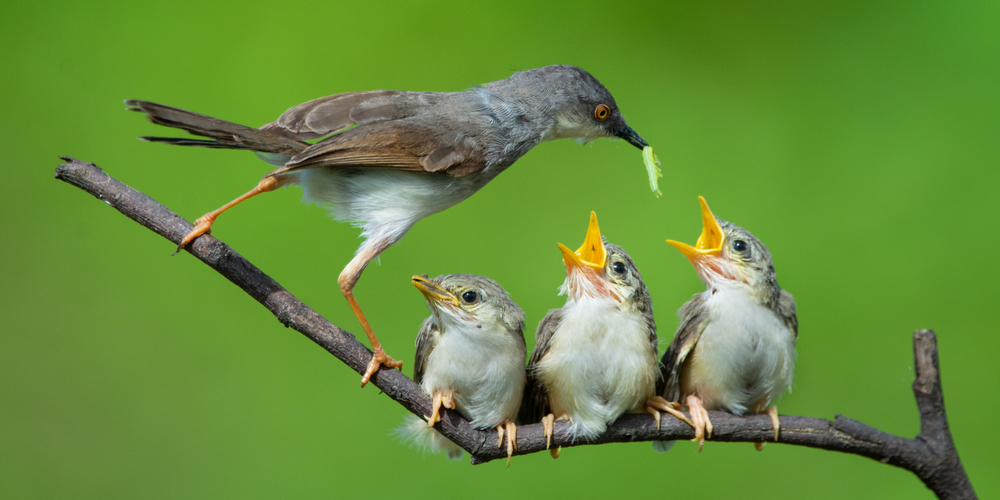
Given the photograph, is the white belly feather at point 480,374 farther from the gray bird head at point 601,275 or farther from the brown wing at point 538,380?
the gray bird head at point 601,275

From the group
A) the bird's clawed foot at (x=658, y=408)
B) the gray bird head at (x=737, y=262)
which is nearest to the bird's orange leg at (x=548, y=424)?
the bird's clawed foot at (x=658, y=408)

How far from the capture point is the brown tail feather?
168 centimetres

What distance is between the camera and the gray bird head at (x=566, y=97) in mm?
2270

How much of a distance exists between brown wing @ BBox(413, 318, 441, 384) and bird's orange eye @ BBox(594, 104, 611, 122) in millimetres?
814

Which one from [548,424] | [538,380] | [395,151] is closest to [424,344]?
[538,380]

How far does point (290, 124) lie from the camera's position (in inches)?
78.4

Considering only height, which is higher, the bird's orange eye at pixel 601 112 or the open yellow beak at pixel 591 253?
the bird's orange eye at pixel 601 112

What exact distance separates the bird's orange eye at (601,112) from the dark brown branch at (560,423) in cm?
92

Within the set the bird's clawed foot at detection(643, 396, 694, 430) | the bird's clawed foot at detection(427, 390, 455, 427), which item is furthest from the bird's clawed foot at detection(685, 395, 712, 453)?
the bird's clawed foot at detection(427, 390, 455, 427)

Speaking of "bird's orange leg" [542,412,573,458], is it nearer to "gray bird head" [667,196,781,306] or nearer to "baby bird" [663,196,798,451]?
"baby bird" [663,196,798,451]

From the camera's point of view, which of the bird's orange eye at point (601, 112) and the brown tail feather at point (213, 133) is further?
the bird's orange eye at point (601, 112)

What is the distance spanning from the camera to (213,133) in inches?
70.3

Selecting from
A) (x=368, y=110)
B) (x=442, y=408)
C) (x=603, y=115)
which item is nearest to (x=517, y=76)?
(x=603, y=115)

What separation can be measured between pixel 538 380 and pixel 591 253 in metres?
0.37
